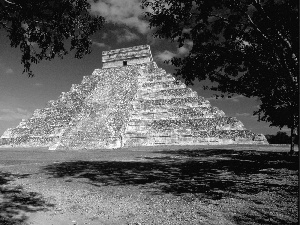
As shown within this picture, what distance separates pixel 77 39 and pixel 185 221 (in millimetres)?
6245

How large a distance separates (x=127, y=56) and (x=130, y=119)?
15.1 meters

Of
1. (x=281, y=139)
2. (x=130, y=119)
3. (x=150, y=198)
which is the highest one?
(x=130, y=119)

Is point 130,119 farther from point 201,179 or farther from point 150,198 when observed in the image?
point 150,198

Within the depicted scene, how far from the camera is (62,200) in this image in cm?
570

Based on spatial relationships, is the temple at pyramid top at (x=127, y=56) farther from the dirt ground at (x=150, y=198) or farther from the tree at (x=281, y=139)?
the dirt ground at (x=150, y=198)

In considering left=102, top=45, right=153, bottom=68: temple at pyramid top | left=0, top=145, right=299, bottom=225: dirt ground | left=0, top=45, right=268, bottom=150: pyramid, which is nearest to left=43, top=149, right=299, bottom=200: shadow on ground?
left=0, top=145, right=299, bottom=225: dirt ground

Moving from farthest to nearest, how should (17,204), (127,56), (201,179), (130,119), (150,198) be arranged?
1. (127,56)
2. (130,119)
3. (201,179)
4. (150,198)
5. (17,204)

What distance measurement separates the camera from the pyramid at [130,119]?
23578 mm

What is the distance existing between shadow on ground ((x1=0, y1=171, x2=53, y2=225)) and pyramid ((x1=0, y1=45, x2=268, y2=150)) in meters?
14.9

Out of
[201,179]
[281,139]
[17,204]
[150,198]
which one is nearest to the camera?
[17,204]

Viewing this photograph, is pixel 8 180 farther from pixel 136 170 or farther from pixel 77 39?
pixel 77 39

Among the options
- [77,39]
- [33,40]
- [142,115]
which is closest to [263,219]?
[77,39]

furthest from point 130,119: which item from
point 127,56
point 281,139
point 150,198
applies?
point 281,139

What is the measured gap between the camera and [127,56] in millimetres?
37438
